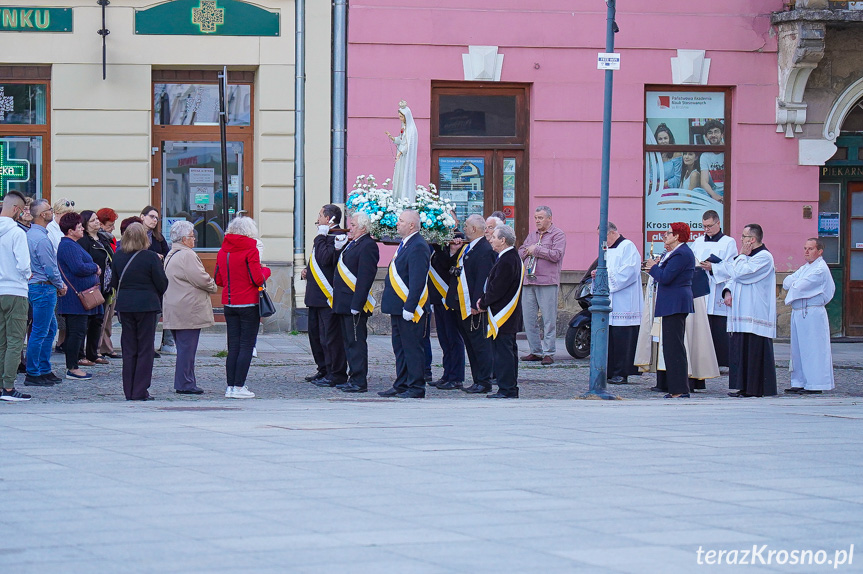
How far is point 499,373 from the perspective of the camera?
11914mm

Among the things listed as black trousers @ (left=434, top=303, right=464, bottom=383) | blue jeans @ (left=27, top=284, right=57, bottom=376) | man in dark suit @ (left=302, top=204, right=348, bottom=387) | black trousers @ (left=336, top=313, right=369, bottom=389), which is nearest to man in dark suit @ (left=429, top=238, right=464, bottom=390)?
black trousers @ (left=434, top=303, right=464, bottom=383)

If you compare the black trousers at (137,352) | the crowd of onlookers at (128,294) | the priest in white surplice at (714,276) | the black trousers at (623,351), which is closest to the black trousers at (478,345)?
the black trousers at (623,351)

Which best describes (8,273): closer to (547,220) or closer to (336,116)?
(547,220)

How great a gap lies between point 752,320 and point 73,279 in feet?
23.1

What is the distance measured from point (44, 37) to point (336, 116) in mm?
4350

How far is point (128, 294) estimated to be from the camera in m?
11.1

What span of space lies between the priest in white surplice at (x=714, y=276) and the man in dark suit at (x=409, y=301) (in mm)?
3688

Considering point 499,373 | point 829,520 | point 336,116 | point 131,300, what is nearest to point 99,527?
point 829,520

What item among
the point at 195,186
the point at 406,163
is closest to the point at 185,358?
the point at 406,163

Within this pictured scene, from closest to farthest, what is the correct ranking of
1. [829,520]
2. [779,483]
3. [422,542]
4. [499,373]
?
[422,542], [829,520], [779,483], [499,373]

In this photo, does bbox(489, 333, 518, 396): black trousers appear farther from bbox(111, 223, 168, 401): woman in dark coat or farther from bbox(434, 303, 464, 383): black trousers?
bbox(111, 223, 168, 401): woman in dark coat

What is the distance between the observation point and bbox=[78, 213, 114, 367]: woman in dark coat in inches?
533

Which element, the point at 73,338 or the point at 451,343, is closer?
the point at 73,338

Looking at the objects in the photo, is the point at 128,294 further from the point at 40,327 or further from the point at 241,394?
the point at 40,327
